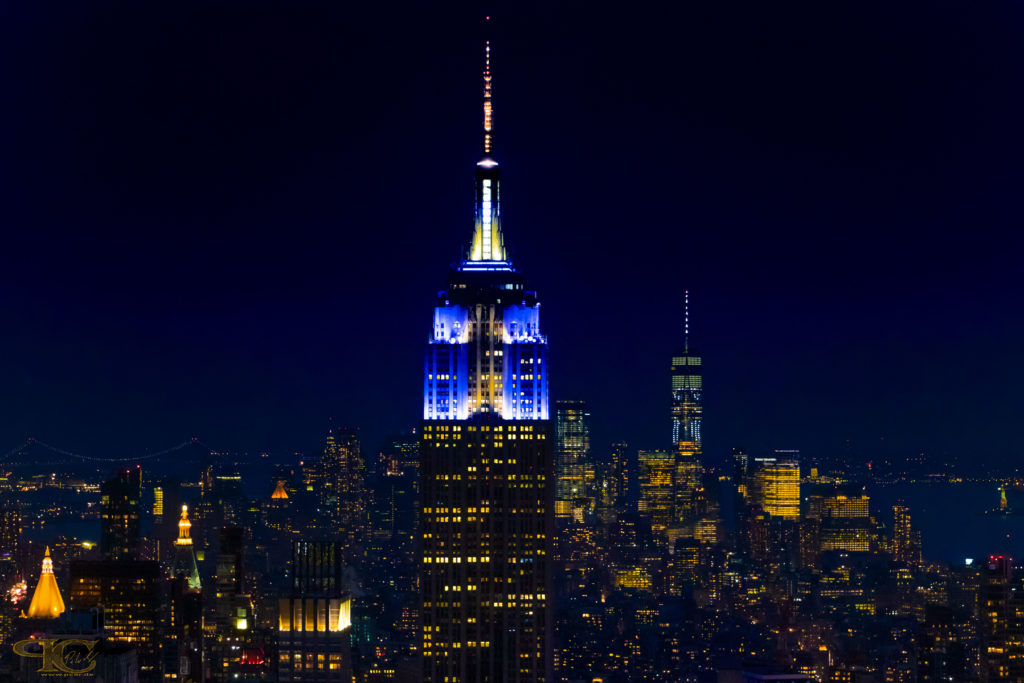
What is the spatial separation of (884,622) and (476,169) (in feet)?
46.1

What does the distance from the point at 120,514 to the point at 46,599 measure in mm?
7761

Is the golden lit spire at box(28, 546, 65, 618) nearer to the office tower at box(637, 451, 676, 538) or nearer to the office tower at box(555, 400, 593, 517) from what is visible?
the office tower at box(555, 400, 593, 517)

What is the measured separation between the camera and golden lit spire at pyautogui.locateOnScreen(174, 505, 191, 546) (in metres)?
33.2

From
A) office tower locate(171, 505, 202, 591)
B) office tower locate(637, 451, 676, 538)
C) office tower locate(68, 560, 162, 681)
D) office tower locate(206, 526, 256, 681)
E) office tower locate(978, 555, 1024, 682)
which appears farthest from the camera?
office tower locate(637, 451, 676, 538)

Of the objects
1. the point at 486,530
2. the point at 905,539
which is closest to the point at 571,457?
the point at 905,539

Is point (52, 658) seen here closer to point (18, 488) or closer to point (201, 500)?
point (18, 488)

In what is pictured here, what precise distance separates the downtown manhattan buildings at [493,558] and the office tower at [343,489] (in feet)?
0.19

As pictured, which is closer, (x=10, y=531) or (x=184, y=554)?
(x=10, y=531)

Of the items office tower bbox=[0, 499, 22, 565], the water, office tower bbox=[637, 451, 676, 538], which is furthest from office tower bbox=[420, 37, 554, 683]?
office tower bbox=[637, 451, 676, 538]

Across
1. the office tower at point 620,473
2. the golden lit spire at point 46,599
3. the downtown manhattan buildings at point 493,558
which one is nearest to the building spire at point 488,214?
the downtown manhattan buildings at point 493,558

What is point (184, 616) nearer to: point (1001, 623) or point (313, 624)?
point (313, 624)

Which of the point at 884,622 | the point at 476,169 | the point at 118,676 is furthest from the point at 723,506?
the point at 118,676

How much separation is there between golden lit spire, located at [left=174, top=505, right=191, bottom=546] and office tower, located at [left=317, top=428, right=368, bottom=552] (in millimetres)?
2022

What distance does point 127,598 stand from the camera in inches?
1180
